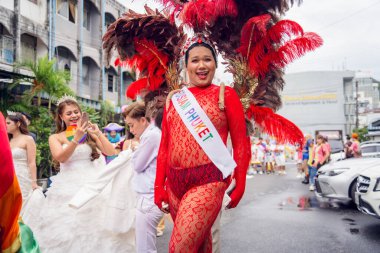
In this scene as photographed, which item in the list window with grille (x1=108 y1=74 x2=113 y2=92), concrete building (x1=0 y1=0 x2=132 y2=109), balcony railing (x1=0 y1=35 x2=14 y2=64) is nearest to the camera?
balcony railing (x1=0 y1=35 x2=14 y2=64)

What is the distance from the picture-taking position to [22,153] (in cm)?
516

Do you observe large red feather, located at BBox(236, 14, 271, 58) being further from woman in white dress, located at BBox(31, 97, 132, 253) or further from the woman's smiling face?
woman in white dress, located at BBox(31, 97, 132, 253)

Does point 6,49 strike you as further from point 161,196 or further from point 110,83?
point 161,196

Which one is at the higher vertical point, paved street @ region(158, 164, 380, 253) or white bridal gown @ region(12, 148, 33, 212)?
white bridal gown @ region(12, 148, 33, 212)

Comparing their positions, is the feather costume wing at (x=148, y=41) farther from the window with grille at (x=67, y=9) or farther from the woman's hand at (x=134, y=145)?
the window with grille at (x=67, y=9)

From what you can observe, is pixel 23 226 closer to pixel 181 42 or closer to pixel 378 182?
pixel 181 42

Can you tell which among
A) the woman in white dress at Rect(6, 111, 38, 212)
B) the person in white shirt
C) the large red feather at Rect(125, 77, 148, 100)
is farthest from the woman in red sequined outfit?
the woman in white dress at Rect(6, 111, 38, 212)

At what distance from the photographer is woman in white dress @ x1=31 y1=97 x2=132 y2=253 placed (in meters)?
4.03

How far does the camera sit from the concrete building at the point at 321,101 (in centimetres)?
5888

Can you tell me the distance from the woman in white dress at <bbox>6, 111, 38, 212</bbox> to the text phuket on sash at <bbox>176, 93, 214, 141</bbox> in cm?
305

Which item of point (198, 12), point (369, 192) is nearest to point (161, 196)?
point (198, 12)

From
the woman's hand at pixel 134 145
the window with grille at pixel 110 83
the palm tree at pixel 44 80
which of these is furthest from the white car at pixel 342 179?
the window with grille at pixel 110 83

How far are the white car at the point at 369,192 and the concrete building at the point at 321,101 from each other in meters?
52.9

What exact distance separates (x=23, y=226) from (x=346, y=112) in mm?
63438
